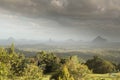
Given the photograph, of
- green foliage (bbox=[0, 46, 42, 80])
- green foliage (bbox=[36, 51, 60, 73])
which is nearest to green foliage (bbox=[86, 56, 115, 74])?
green foliage (bbox=[36, 51, 60, 73])

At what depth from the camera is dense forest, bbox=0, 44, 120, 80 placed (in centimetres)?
6541

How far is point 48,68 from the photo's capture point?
426 ft

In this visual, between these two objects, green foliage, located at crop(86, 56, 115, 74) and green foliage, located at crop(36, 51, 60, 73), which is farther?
green foliage, located at crop(86, 56, 115, 74)

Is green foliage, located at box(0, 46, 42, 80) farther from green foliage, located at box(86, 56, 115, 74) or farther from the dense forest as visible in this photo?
green foliage, located at box(86, 56, 115, 74)

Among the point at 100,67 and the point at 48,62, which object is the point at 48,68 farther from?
the point at 100,67

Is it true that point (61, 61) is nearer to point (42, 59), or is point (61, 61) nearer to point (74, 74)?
point (42, 59)

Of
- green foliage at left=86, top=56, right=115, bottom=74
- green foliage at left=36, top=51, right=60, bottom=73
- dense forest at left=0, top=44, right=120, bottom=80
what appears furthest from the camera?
green foliage at left=86, top=56, right=115, bottom=74

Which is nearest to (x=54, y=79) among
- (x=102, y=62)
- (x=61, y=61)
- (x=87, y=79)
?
(x=87, y=79)

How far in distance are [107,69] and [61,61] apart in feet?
87.1

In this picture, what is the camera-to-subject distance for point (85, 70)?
268 ft

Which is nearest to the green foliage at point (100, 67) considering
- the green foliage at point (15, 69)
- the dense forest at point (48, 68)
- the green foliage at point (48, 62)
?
the dense forest at point (48, 68)

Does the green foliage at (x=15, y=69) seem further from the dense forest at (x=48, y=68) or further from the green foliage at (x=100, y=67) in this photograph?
the green foliage at (x=100, y=67)

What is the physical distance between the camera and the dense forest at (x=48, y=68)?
6541 centimetres

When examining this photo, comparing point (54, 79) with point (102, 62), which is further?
point (102, 62)
